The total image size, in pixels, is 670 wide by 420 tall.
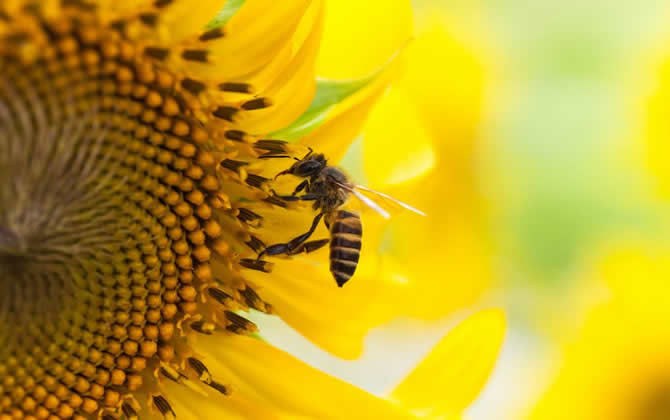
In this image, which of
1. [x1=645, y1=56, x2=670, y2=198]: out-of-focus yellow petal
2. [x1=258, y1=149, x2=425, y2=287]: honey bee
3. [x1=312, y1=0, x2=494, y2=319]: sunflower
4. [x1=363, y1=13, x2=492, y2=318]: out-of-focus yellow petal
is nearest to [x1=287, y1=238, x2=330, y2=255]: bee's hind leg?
[x1=258, y1=149, x2=425, y2=287]: honey bee

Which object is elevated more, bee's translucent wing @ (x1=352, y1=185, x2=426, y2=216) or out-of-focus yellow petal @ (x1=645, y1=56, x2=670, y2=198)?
out-of-focus yellow petal @ (x1=645, y1=56, x2=670, y2=198)

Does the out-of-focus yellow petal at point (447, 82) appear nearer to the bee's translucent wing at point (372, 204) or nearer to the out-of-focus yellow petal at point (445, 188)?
the out-of-focus yellow petal at point (445, 188)

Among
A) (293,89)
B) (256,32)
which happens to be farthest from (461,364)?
(256,32)

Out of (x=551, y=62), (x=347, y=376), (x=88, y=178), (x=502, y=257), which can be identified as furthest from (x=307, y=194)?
(x=551, y=62)

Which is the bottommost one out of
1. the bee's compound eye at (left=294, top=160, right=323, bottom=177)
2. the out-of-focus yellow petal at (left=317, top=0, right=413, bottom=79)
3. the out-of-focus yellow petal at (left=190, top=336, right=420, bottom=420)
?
the out-of-focus yellow petal at (left=190, top=336, right=420, bottom=420)

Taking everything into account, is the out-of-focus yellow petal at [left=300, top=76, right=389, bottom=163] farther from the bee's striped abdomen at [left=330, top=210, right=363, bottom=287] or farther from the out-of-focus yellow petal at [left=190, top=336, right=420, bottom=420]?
the out-of-focus yellow petal at [left=190, top=336, right=420, bottom=420]

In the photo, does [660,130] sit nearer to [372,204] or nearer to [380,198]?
[380,198]
